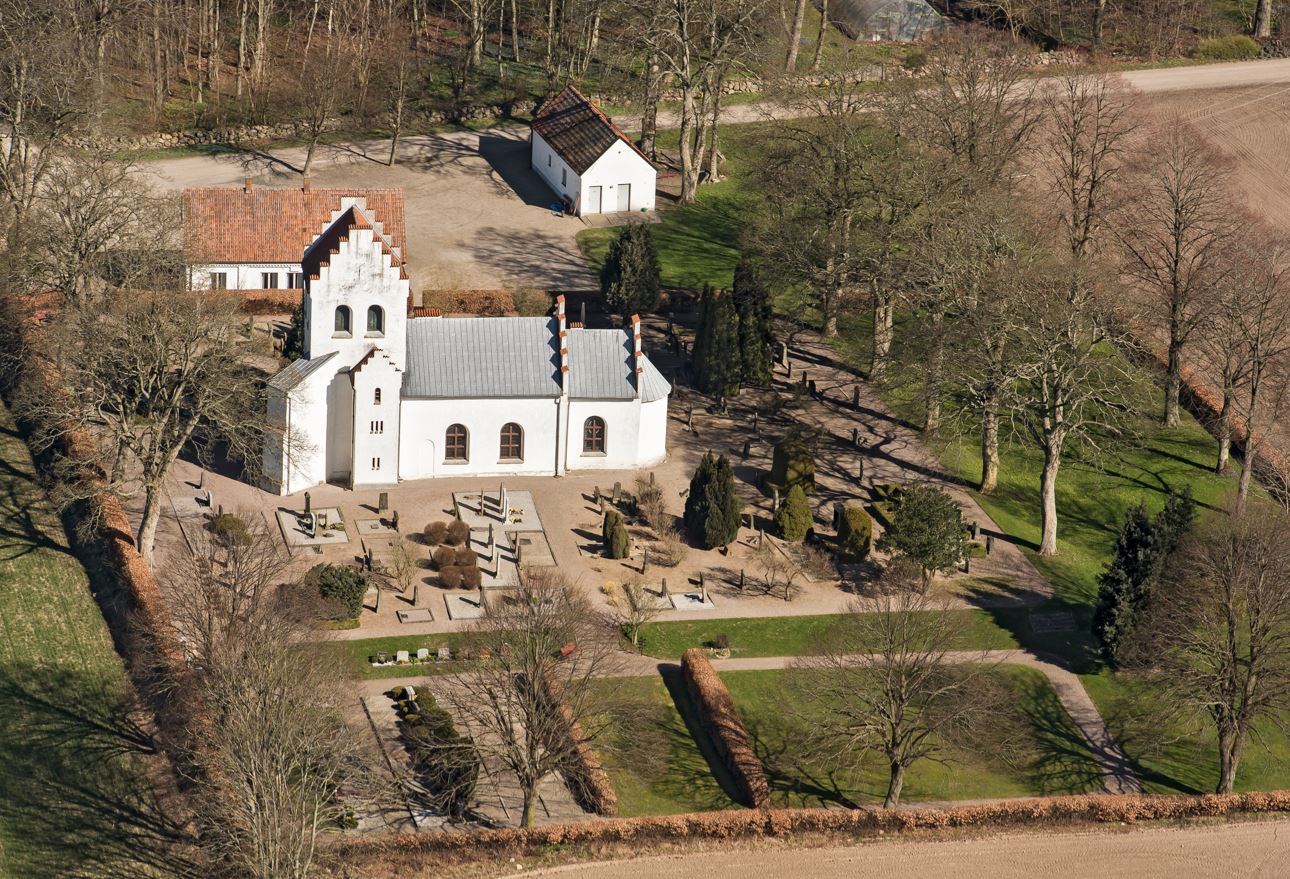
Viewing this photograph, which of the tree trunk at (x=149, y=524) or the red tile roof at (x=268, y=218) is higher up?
the red tile roof at (x=268, y=218)

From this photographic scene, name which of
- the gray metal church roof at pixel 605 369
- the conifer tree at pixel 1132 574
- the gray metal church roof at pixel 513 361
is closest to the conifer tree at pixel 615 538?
the gray metal church roof at pixel 605 369

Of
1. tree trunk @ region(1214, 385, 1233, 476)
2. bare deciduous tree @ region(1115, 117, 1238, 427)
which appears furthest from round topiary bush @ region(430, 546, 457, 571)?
tree trunk @ region(1214, 385, 1233, 476)

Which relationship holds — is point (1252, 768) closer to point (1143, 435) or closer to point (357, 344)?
point (1143, 435)

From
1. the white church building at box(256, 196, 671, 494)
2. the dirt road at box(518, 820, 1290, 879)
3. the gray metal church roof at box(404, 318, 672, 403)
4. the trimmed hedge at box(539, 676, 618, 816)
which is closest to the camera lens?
the dirt road at box(518, 820, 1290, 879)

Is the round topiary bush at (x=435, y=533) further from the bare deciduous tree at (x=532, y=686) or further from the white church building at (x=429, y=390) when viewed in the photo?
the bare deciduous tree at (x=532, y=686)

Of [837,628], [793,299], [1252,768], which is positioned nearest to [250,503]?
[837,628]

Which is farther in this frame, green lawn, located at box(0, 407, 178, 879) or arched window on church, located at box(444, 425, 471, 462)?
arched window on church, located at box(444, 425, 471, 462)

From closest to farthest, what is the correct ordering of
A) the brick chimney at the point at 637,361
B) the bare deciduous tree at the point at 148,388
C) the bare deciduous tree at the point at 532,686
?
1. the bare deciduous tree at the point at 532,686
2. the bare deciduous tree at the point at 148,388
3. the brick chimney at the point at 637,361

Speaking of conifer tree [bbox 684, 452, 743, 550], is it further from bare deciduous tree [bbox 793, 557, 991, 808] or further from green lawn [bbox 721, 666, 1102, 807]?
bare deciduous tree [bbox 793, 557, 991, 808]
